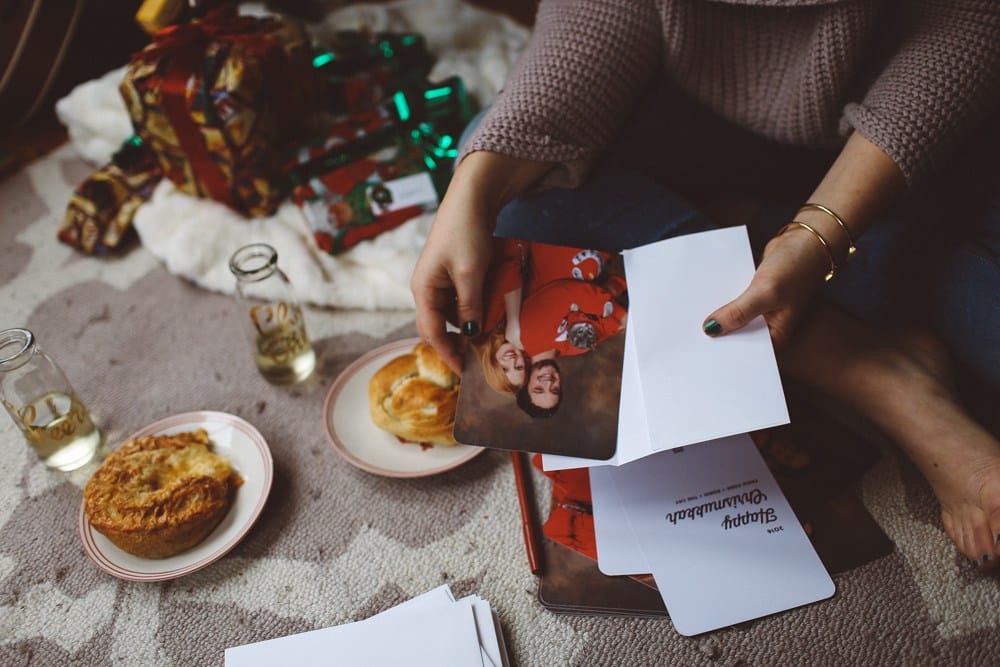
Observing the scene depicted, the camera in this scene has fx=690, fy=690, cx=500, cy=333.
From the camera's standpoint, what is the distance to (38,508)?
86 centimetres

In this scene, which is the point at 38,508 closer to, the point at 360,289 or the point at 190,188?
the point at 360,289

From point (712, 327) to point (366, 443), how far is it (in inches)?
17.6

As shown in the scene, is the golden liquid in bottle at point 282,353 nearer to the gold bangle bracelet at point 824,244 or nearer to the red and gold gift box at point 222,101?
the red and gold gift box at point 222,101

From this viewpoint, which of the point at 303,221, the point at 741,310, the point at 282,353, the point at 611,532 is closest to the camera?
the point at 741,310

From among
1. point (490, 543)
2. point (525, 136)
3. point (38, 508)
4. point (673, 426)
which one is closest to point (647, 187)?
point (525, 136)

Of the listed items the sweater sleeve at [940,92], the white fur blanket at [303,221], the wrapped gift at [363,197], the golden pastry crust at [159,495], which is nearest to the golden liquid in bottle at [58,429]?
the golden pastry crust at [159,495]

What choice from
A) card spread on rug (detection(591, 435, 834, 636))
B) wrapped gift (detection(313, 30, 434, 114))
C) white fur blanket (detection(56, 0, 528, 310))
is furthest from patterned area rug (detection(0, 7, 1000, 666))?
wrapped gift (detection(313, 30, 434, 114))

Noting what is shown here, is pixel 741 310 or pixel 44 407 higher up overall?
pixel 741 310

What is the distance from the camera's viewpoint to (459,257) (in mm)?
719

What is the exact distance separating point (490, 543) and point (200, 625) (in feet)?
1.05

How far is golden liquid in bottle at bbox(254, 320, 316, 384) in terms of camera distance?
0.97 meters

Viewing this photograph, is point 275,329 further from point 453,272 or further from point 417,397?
point 453,272

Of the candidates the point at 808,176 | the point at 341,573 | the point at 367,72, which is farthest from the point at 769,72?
the point at 367,72

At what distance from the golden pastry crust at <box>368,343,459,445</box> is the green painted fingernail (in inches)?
12.2
